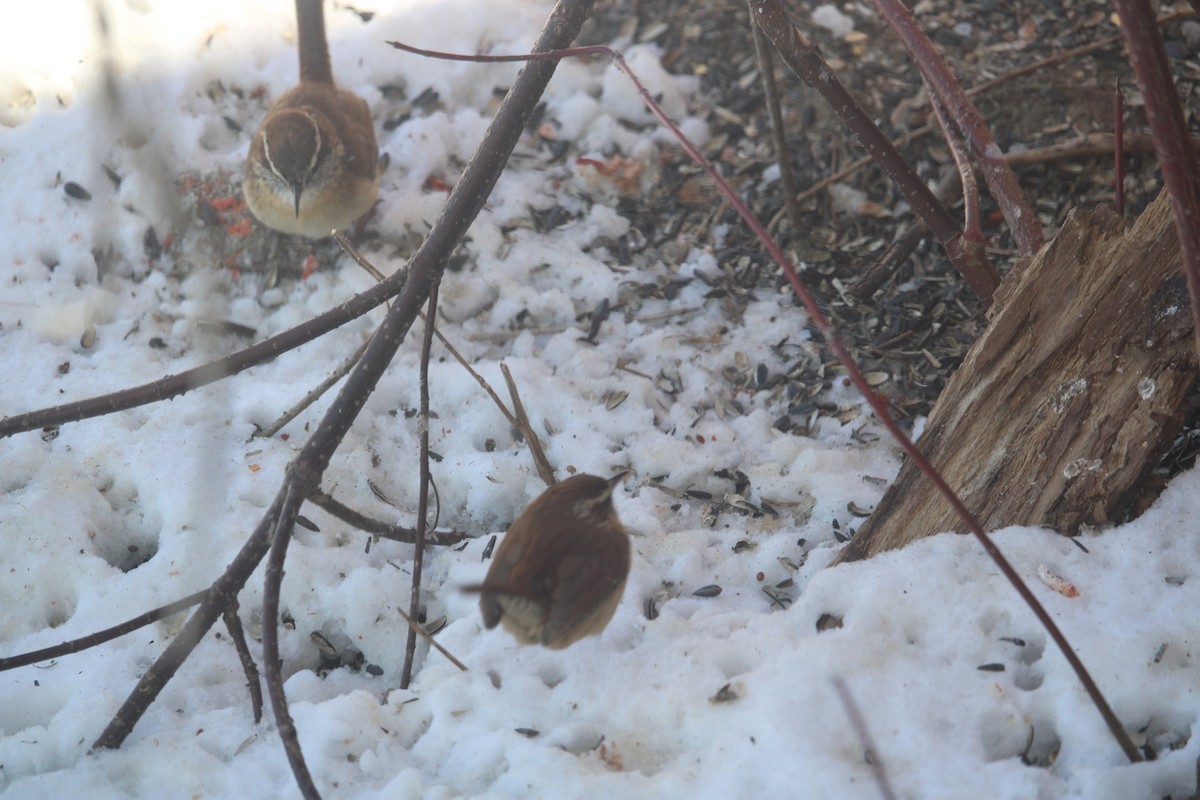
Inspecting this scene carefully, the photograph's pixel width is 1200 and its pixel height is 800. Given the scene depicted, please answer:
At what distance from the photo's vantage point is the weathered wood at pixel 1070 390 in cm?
233

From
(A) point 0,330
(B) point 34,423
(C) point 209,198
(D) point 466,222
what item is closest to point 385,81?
(C) point 209,198

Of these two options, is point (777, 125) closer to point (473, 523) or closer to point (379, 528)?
point (473, 523)

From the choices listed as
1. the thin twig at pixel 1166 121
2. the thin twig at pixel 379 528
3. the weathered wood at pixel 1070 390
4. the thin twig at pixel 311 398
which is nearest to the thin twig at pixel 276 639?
the thin twig at pixel 379 528

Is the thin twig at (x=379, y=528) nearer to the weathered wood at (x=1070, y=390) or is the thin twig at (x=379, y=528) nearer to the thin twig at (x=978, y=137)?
the weathered wood at (x=1070, y=390)

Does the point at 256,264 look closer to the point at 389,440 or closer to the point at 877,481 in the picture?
the point at 389,440

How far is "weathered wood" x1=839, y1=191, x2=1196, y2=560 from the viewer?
2.33 m

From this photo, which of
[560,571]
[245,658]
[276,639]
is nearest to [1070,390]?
[560,571]

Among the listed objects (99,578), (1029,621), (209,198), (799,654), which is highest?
(1029,621)

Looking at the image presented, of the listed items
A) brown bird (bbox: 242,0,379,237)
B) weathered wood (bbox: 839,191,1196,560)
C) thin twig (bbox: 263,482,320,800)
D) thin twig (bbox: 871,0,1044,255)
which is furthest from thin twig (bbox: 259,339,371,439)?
thin twig (bbox: 871,0,1044,255)

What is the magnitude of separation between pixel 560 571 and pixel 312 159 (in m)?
2.21

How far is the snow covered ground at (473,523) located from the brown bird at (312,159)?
0.24 metres

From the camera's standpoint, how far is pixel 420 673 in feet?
8.09

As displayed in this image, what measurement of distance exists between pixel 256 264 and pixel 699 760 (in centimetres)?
278

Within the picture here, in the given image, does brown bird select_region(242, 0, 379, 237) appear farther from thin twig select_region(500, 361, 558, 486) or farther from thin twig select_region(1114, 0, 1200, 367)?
thin twig select_region(1114, 0, 1200, 367)
